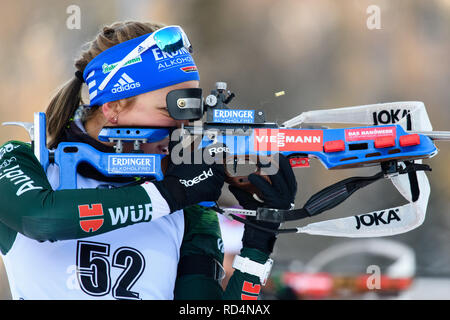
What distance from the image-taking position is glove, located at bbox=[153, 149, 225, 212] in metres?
1.28

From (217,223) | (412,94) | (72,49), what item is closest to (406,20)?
(412,94)

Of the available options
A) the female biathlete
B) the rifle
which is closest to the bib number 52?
the female biathlete

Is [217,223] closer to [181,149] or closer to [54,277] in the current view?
[181,149]

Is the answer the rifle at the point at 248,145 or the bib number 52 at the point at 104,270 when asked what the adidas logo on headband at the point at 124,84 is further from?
the bib number 52 at the point at 104,270

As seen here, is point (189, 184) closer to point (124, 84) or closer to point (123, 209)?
point (123, 209)

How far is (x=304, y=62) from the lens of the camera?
2.95 m

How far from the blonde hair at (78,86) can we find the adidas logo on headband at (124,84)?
35mm

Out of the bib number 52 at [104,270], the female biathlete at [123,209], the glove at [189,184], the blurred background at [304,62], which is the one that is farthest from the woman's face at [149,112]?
the blurred background at [304,62]

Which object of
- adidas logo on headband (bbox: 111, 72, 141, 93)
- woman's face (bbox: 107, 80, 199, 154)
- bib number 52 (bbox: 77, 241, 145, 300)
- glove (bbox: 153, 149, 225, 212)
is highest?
adidas logo on headband (bbox: 111, 72, 141, 93)

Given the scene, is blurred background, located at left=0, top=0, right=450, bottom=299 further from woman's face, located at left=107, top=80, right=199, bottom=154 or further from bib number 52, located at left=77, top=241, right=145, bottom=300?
bib number 52, located at left=77, top=241, right=145, bottom=300

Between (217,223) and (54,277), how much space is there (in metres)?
0.44

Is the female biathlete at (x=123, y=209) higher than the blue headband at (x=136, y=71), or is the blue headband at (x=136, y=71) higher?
the blue headband at (x=136, y=71)

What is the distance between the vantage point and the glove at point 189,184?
4.21 ft

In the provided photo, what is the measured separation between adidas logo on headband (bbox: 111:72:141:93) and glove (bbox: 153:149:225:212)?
0.21 metres
